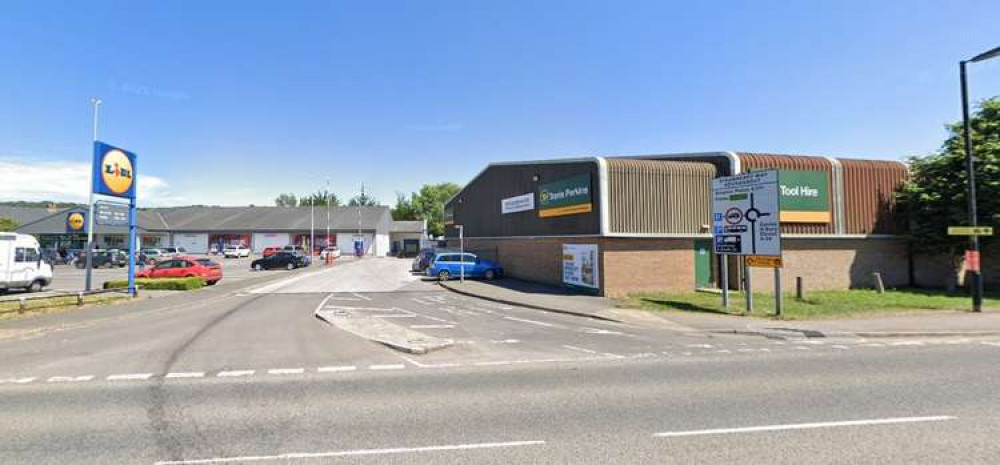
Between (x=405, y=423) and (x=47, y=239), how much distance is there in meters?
78.9

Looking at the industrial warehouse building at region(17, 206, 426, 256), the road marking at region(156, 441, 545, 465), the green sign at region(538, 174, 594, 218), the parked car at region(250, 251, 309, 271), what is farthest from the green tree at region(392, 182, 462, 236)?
the road marking at region(156, 441, 545, 465)

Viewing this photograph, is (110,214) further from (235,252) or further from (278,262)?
(235,252)

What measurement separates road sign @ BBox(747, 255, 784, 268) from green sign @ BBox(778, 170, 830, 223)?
6.19 m

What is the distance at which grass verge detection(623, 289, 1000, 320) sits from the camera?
15.2m

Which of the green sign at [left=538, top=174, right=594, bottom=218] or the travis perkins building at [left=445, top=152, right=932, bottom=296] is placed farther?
the green sign at [left=538, top=174, right=594, bottom=218]

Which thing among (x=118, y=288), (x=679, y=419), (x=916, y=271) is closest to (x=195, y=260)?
(x=118, y=288)

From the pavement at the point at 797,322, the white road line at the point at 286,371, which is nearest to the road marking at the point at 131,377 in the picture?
the white road line at the point at 286,371

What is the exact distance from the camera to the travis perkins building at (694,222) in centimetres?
1978

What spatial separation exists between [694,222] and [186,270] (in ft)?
89.4

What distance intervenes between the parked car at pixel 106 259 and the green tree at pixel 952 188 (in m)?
57.4

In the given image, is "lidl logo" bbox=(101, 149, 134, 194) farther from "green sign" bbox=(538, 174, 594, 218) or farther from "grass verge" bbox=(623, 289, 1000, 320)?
"grass verge" bbox=(623, 289, 1000, 320)

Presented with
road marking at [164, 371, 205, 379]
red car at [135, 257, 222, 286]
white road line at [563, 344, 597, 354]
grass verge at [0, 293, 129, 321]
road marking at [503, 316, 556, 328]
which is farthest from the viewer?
red car at [135, 257, 222, 286]

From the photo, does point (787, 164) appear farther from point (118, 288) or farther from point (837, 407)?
point (118, 288)

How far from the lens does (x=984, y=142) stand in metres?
20.4
